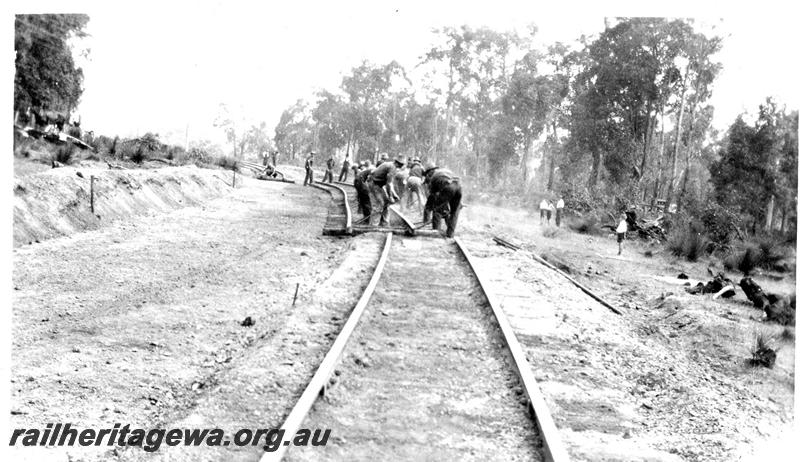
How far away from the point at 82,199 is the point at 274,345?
6592 mm

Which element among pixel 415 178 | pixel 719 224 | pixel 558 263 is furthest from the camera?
pixel 415 178

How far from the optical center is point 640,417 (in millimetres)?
3982

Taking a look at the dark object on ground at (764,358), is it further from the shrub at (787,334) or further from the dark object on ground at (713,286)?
the dark object on ground at (713,286)

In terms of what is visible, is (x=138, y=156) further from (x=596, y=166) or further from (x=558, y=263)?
(x=596, y=166)

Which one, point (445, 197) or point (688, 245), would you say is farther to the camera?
point (688, 245)

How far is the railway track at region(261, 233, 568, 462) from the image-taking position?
3.32m

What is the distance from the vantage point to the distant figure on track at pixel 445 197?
11.7 m

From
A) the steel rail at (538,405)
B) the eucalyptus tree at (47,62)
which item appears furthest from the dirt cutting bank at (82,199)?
the steel rail at (538,405)

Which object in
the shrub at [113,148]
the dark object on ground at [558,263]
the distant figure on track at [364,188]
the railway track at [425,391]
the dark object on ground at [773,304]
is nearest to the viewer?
the railway track at [425,391]

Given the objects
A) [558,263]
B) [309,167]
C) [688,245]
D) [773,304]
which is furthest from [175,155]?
[773,304]

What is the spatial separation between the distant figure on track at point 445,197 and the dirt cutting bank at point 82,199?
226 inches

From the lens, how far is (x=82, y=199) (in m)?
10.0

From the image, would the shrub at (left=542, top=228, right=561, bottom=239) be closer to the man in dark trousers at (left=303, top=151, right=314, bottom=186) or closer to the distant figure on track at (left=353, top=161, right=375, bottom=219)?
the distant figure on track at (left=353, top=161, right=375, bottom=219)

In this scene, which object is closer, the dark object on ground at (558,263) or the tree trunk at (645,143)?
the dark object on ground at (558,263)
